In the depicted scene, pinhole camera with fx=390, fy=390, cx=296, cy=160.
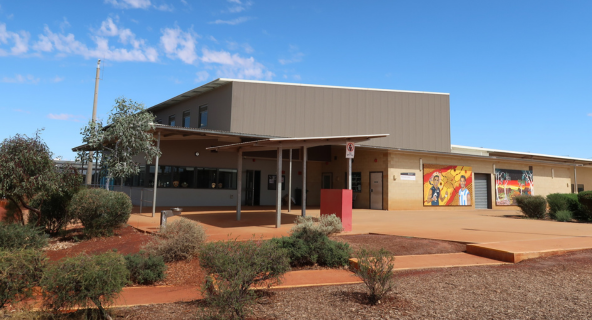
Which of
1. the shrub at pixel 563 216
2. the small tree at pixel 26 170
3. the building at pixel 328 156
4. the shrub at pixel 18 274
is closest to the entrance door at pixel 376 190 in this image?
the building at pixel 328 156

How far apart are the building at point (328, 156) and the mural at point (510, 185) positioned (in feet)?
0.22

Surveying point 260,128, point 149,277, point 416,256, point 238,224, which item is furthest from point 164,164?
point 416,256

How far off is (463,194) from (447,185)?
4.69 feet

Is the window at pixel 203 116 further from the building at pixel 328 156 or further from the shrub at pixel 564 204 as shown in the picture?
the shrub at pixel 564 204

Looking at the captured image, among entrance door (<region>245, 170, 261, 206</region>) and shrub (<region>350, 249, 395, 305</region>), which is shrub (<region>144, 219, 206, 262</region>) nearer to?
shrub (<region>350, 249, 395, 305</region>)

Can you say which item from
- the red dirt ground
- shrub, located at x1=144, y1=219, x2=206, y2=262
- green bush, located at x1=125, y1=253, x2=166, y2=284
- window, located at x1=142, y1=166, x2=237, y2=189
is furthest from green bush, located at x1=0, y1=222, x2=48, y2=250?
window, located at x1=142, y1=166, x2=237, y2=189

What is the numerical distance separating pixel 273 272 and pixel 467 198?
832 inches

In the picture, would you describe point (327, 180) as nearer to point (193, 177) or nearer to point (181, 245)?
point (193, 177)

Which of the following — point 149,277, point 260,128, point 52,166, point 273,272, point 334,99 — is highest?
point 334,99

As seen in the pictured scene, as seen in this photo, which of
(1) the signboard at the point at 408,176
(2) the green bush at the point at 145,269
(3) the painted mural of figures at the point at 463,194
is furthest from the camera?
(3) the painted mural of figures at the point at 463,194

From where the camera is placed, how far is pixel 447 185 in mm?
22594

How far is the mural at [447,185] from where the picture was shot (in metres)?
21.9

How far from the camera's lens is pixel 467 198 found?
23312mm

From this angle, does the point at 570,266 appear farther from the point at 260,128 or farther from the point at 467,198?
the point at 467,198
